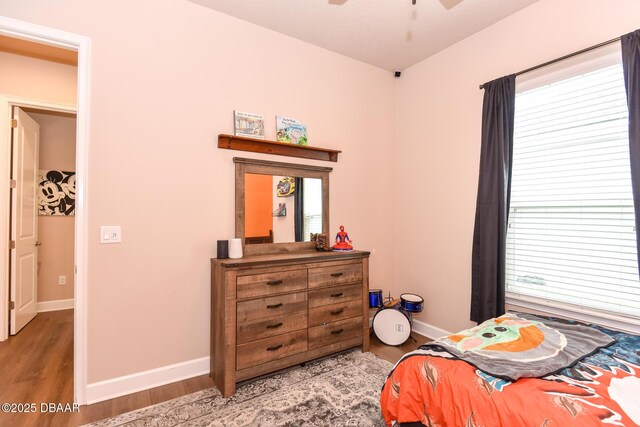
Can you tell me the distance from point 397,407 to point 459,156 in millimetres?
2323

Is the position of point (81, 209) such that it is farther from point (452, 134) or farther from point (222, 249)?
point (452, 134)

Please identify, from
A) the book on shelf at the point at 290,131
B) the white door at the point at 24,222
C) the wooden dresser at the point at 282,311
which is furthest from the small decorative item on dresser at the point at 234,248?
the white door at the point at 24,222

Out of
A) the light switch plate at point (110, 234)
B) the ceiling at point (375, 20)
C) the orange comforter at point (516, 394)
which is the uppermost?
the ceiling at point (375, 20)

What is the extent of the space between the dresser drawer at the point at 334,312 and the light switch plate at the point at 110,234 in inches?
60.5

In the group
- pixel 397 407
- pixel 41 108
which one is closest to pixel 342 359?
pixel 397 407

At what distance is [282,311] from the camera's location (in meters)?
2.46

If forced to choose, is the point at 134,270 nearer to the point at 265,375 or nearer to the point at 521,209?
the point at 265,375

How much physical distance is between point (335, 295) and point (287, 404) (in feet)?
3.04

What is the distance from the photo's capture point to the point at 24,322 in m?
3.53

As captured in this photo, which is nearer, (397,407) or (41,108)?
(397,407)

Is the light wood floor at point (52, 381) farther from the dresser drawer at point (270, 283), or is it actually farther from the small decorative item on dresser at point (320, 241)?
the small decorative item on dresser at point (320, 241)

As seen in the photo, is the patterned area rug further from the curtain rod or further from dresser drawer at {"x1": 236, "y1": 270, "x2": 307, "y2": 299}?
the curtain rod

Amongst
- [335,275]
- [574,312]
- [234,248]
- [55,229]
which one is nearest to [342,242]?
[335,275]

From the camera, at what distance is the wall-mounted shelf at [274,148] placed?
262 cm
